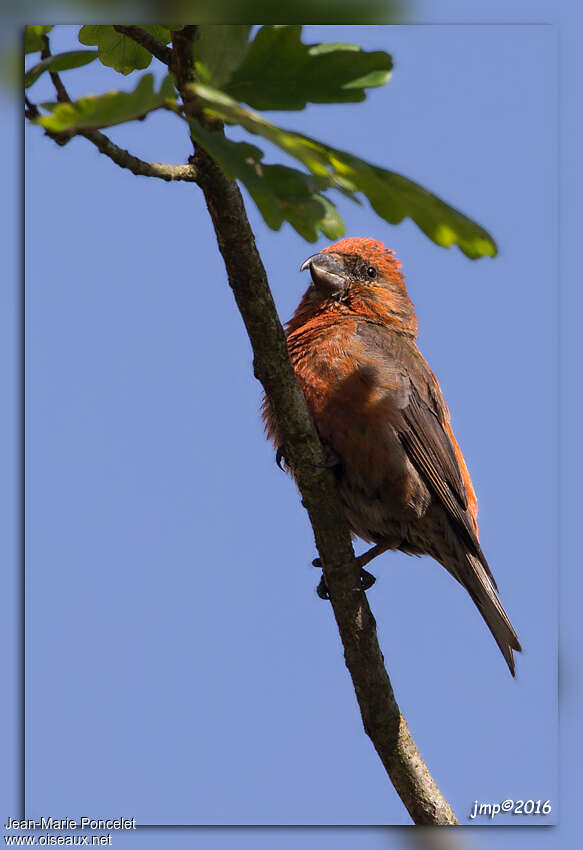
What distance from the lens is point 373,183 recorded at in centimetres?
204

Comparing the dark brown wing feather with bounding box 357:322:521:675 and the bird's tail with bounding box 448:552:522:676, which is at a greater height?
the dark brown wing feather with bounding box 357:322:521:675

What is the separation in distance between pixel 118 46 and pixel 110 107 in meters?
1.40

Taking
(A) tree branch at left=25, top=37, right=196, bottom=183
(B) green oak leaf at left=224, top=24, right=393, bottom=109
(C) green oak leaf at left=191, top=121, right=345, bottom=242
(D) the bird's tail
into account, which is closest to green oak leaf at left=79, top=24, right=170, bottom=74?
(A) tree branch at left=25, top=37, right=196, bottom=183

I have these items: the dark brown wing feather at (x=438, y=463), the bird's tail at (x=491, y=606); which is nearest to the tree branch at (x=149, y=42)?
the dark brown wing feather at (x=438, y=463)

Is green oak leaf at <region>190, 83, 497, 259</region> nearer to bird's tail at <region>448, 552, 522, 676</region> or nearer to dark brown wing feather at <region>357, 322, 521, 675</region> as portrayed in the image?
dark brown wing feather at <region>357, 322, 521, 675</region>

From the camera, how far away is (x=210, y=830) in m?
3.82

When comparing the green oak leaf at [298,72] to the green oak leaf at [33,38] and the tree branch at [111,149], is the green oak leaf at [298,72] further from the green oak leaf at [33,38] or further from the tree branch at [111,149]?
the green oak leaf at [33,38]

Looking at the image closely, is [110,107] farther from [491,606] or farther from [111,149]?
[491,606]

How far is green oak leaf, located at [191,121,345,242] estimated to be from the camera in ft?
6.35

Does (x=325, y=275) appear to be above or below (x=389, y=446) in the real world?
above

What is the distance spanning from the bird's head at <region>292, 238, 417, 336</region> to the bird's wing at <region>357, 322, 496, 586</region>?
0.37 metres

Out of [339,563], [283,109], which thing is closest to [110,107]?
[283,109]

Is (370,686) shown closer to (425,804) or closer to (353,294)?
(425,804)

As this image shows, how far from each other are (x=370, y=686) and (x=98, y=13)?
3.03 m
